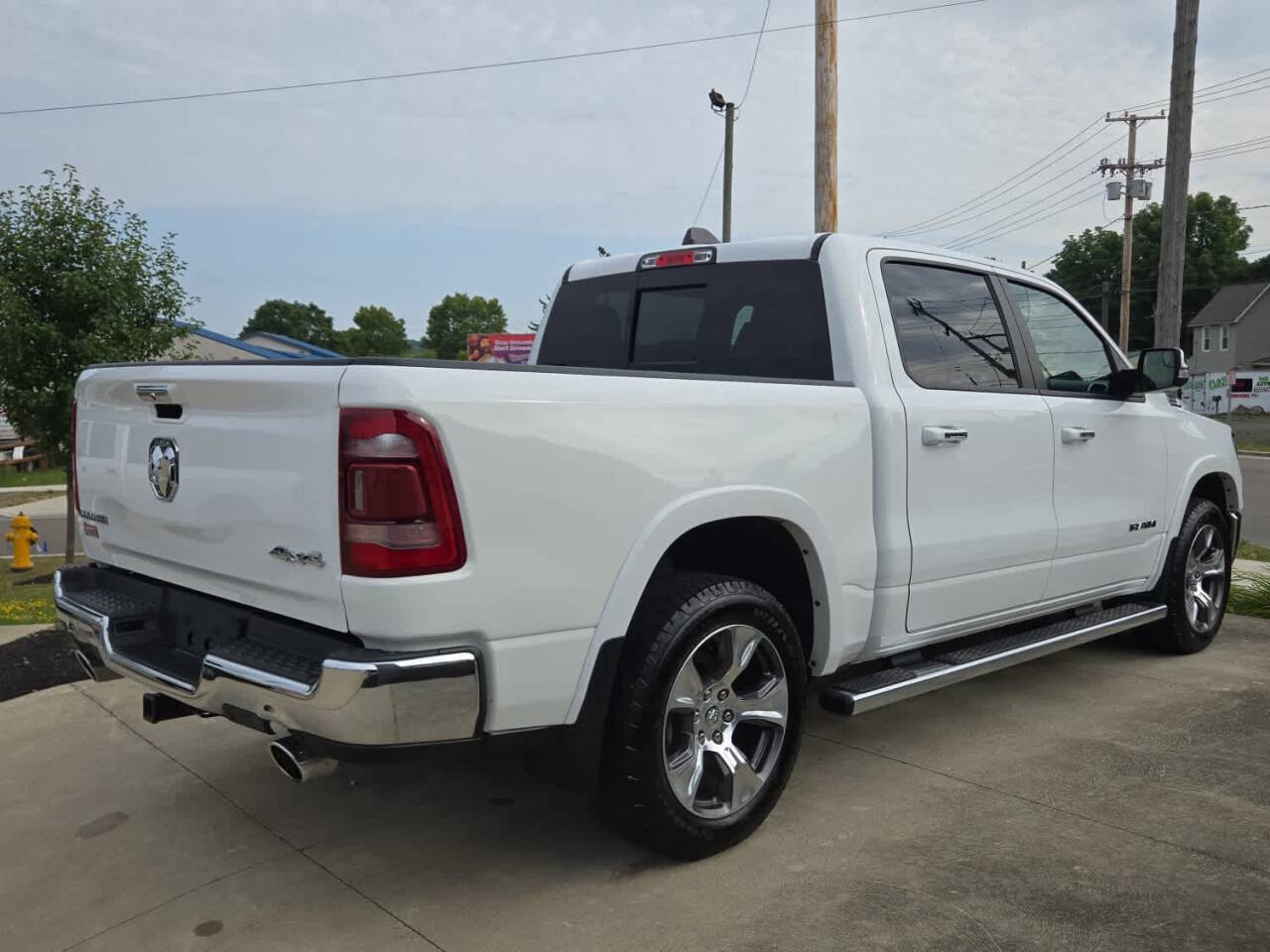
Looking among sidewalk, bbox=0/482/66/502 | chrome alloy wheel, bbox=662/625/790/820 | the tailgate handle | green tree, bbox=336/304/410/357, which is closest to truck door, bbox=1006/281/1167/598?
chrome alloy wheel, bbox=662/625/790/820

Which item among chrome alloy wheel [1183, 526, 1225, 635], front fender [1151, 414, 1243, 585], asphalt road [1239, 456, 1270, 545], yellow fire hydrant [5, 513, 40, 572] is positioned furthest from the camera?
yellow fire hydrant [5, 513, 40, 572]

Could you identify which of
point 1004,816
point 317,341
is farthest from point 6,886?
point 317,341

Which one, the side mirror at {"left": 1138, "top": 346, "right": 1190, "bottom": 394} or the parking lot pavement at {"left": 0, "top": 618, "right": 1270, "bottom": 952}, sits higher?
the side mirror at {"left": 1138, "top": 346, "right": 1190, "bottom": 394}

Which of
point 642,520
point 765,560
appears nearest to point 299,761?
point 642,520

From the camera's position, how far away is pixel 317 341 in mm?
107625

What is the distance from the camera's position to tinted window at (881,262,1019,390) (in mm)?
4004

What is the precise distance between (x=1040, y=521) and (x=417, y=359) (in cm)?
284

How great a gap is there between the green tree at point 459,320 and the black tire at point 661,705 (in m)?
→ 99.5

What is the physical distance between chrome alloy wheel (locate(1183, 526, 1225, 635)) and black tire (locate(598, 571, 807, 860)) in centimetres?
340

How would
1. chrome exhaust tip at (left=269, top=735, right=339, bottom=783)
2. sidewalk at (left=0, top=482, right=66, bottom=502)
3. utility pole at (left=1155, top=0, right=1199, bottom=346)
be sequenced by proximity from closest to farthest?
chrome exhaust tip at (left=269, top=735, right=339, bottom=783) < utility pole at (left=1155, top=0, right=1199, bottom=346) < sidewalk at (left=0, top=482, right=66, bottom=502)

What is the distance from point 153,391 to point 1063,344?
3780 millimetres

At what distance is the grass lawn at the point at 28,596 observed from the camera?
281 inches

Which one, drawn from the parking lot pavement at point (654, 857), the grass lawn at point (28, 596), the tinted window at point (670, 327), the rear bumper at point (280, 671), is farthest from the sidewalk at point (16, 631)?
the tinted window at point (670, 327)

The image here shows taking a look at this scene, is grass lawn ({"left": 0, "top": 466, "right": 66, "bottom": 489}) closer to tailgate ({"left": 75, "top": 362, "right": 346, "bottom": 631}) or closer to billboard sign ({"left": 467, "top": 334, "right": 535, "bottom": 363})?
billboard sign ({"left": 467, "top": 334, "right": 535, "bottom": 363})
